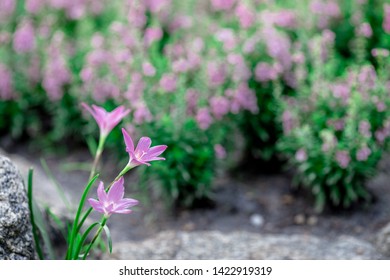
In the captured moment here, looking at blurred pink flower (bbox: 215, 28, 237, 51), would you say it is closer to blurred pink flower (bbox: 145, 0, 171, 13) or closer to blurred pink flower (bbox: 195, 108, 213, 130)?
blurred pink flower (bbox: 195, 108, 213, 130)

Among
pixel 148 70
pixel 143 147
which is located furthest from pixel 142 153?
pixel 148 70

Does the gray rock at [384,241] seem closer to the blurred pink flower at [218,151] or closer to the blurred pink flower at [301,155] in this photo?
the blurred pink flower at [301,155]

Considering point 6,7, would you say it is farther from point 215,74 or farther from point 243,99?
point 243,99

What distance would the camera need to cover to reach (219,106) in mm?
3902

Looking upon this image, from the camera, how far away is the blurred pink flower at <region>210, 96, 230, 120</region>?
3904 mm

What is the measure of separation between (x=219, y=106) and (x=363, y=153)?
0.97 meters

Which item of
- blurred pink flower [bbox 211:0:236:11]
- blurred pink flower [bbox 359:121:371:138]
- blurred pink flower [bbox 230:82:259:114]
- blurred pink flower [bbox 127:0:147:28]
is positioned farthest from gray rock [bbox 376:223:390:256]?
blurred pink flower [bbox 127:0:147:28]

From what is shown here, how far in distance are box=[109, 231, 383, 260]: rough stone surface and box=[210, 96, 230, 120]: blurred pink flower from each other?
80cm

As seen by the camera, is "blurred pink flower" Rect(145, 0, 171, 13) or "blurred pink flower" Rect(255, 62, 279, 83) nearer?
"blurred pink flower" Rect(255, 62, 279, 83)

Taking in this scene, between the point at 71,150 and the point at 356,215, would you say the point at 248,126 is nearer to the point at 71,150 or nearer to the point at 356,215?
the point at 356,215

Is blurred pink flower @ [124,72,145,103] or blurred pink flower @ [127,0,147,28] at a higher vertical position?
blurred pink flower @ [127,0,147,28]

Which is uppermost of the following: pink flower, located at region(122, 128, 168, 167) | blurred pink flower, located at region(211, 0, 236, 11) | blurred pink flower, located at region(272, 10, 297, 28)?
blurred pink flower, located at region(211, 0, 236, 11)

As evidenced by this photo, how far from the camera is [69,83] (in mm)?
4902

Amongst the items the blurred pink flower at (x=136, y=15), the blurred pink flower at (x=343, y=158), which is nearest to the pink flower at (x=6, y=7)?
the blurred pink flower at (x=136, y=15)
